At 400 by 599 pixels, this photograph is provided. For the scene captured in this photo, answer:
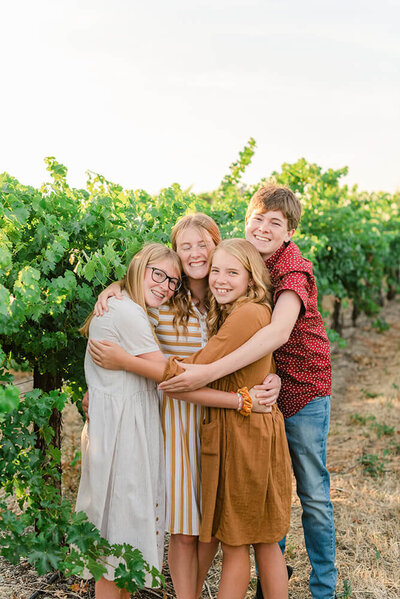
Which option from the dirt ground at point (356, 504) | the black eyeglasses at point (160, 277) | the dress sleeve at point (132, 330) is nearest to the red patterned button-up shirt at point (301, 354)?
the black eyeglasses at point (160, 277)

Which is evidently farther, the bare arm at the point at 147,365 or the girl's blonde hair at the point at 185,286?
the girl's blonde hair at the point at 185,286

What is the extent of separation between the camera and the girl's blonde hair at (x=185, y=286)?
2.55 m

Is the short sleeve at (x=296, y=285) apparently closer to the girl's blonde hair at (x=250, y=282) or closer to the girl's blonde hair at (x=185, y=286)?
the girl's blonde hair at (x=250, y=282)

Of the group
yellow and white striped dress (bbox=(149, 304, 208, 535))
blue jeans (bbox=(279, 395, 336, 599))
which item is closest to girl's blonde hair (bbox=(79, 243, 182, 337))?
yellow and white striped dress (bbox=(149, 304, 208, 535))

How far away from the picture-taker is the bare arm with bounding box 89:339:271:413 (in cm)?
231

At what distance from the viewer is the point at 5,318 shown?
1843 millimetres

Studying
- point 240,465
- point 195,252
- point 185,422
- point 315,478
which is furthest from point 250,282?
point 315,478

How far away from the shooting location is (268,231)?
264 centimetres

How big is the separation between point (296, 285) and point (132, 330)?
28.5 inches

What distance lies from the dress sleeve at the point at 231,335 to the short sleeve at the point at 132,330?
12 centimetres

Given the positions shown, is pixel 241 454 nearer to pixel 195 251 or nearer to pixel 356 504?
pixel 195 251

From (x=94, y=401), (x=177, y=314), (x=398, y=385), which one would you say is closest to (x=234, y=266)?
(x=177, y=314)

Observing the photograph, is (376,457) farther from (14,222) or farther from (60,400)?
(14,222)

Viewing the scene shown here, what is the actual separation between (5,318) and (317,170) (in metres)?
8.11
